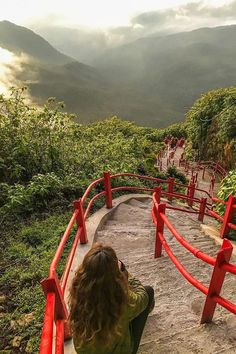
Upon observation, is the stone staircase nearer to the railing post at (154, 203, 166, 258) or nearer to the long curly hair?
the railing post at (154, 203, 166, 258)

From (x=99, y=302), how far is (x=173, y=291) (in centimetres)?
246

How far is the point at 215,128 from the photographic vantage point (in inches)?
864

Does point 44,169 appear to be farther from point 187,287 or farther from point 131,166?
point 187,287

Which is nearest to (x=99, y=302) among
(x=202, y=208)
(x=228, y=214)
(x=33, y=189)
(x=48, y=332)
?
(x=48, y=332)

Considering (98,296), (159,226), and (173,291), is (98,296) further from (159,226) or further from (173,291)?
(159,226)

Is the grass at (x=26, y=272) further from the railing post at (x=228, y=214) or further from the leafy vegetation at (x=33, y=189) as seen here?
the railing post at (x=228, y=214)

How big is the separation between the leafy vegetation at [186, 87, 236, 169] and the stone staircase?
11735 mm

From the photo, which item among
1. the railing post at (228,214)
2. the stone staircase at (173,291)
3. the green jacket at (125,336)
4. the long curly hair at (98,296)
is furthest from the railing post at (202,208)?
the long curly hair at (98,296)

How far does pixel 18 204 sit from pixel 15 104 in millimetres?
3042

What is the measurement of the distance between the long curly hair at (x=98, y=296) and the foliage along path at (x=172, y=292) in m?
1.25

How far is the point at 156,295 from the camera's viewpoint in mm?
4648

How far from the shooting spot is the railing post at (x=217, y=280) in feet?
10.5

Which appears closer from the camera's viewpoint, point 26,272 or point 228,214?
point 26,272

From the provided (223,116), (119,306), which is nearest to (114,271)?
(119,306)
